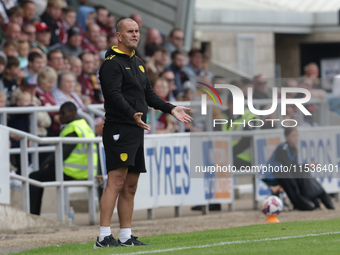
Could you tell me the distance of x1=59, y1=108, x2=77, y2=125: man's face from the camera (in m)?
11.1

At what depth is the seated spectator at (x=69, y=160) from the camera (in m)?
11.1

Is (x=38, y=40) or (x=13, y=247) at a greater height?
(x=38, y=40)

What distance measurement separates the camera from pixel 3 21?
531 inches

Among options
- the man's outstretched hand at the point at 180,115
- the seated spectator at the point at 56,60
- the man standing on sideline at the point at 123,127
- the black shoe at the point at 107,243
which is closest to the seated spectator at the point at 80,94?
the seated spectator at the point at 56,60

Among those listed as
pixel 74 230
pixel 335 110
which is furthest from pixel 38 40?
pixel 335 110

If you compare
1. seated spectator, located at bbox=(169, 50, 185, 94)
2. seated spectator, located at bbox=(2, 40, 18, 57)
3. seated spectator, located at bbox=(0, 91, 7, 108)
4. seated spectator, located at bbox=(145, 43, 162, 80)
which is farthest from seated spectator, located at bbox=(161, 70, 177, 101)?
seated spectator, located at bbox=(0, 91, 7, 108)

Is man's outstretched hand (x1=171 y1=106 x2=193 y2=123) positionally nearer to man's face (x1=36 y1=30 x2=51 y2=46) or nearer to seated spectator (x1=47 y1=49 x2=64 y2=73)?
seated spectator (x1=47 y1=49 x2=64 y2=73)

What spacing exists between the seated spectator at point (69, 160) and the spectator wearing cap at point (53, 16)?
3.62 m

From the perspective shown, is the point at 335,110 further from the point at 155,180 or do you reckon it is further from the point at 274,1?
the point at 274,1

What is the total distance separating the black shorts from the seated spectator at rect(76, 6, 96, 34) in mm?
8821

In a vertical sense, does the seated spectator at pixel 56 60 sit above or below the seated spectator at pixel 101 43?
below

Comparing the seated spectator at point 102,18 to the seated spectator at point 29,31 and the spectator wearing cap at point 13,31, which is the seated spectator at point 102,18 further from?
the spectator wearing cap at point 13,31

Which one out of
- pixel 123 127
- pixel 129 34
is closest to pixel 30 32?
pixel 129 34

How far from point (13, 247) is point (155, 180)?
13.0 feet
